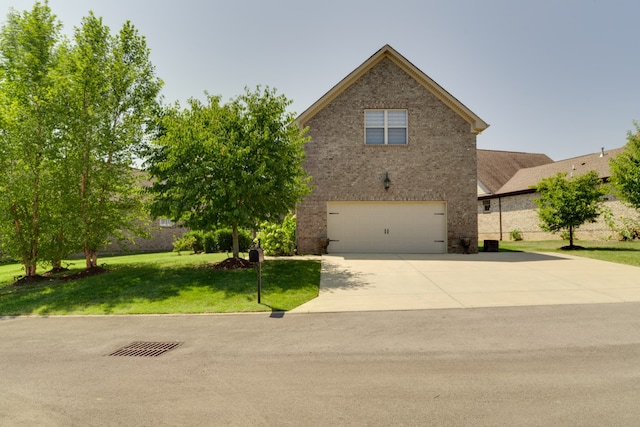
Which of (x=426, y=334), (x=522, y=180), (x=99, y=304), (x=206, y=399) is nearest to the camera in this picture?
(x=206, y=399)

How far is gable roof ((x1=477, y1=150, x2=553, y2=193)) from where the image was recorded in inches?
1219

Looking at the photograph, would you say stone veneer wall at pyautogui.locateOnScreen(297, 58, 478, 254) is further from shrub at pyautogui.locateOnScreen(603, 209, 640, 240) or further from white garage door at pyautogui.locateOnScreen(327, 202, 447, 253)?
shrub at pyautogui.locateOnScreen(603, 209, 640, 240)

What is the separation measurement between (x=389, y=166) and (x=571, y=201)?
10345 millimetres

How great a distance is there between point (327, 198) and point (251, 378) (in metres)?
12.9

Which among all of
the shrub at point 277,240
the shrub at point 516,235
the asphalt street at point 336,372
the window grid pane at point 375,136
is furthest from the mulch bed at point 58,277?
the shrub at point 516,235

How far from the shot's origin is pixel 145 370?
443 centimetres

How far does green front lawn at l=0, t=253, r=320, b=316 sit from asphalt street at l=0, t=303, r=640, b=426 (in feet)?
3.74

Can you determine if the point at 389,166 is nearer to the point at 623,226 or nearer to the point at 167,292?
the point at 167,292

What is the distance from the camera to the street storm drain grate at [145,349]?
504 centimetres

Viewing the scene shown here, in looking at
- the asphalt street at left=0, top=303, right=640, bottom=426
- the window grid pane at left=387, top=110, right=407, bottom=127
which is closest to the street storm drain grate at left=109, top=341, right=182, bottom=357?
the asphalt street at left=0, top=303, right=640, bottom=426

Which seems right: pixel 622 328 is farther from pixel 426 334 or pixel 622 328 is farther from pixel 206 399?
pixel 206 399

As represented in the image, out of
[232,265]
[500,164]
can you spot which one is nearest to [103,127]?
[232,265]

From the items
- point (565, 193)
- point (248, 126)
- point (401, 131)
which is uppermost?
point (401, 131)

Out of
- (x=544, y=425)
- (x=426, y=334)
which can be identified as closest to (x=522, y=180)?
(x=426, y=334)
